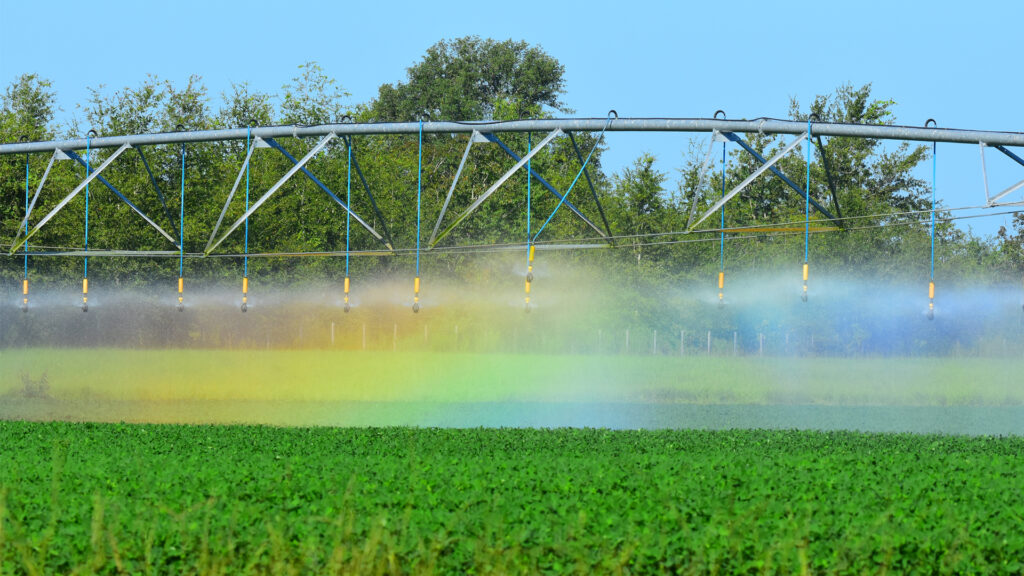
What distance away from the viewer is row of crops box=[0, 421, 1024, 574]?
278 inches

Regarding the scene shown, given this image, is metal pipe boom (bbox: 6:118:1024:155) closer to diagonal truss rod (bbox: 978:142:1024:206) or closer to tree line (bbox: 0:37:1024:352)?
diagonal truss rod (bbox: 978:142:1024:206)

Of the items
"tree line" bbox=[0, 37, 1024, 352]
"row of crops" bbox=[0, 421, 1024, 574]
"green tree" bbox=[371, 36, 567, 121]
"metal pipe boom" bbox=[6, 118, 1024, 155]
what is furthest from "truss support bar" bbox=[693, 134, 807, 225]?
"green tree" bbox=[371, 36, 567, 121]

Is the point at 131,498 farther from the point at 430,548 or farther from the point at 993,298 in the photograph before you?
the point at 993,298

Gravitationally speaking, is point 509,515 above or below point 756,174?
below

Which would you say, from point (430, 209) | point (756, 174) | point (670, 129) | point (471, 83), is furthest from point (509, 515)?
point (471, 83)

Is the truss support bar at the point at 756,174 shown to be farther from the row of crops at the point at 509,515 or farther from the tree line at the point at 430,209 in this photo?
the tree line at the point at 430,209

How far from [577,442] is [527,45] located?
48.6 m

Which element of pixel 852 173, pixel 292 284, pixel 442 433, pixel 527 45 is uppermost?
pixel 527 45

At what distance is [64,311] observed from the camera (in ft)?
130

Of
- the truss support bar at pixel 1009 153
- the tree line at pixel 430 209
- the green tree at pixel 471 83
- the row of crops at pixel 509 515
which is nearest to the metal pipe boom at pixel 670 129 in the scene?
the truss support bar at pixel 1009 153

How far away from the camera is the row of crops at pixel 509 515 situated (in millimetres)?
7051

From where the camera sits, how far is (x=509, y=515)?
793 centimetres

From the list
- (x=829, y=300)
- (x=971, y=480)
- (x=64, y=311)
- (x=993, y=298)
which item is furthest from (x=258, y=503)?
(x=993, y=298)

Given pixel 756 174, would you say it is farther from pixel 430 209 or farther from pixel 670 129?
pixel 430 209
